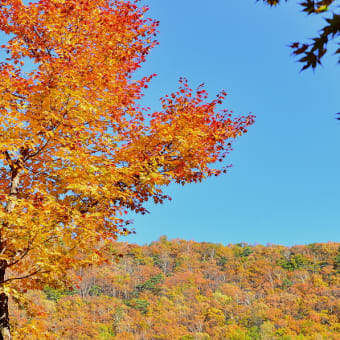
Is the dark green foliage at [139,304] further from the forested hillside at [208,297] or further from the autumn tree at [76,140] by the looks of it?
the autumn tree at [76,140]

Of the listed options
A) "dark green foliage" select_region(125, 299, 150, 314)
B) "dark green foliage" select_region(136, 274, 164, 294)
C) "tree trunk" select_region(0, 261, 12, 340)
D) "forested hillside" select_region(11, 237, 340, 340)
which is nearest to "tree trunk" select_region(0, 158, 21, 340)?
"tree trunk" select_region(0, 261, 12, 340)

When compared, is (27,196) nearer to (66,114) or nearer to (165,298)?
Result: (66,114)

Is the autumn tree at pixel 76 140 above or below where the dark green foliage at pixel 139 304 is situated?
above

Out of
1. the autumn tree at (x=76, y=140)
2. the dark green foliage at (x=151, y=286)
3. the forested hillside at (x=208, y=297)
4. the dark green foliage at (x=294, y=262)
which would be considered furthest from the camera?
the dark green foliage at (x=294, y=262)

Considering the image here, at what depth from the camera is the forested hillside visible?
186ft

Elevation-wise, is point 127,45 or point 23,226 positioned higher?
point 127,45

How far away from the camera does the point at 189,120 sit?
6.18 meters

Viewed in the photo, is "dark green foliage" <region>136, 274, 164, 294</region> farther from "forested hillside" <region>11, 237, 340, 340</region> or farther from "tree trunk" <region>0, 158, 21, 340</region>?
"tree trunk" <region>0, 158, 21, 340</region>

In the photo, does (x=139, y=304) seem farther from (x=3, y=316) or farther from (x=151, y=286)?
(x=3, y=316)

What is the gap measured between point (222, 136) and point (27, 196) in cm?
426

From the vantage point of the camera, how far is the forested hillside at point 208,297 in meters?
56.6

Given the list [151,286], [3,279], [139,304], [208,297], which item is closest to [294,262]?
[208,297]

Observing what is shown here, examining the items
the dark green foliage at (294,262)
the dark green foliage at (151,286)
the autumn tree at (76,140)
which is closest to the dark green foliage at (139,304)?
the dark green foliage at (151,286)

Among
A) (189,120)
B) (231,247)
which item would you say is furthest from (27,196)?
(231,247)
